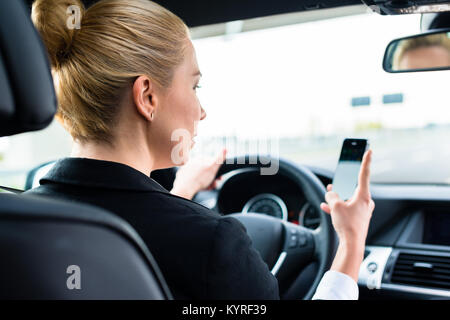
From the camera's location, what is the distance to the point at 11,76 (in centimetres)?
77

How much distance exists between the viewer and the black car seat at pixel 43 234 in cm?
73

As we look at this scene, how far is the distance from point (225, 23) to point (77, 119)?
4.17 ft

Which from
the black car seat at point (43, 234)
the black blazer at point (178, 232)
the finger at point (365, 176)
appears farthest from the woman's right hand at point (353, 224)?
the black car seat at point (43, 234)

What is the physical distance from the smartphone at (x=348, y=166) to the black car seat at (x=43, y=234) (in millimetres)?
1213

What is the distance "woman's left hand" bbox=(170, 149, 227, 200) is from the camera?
6.25 ft

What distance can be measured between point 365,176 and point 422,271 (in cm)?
113

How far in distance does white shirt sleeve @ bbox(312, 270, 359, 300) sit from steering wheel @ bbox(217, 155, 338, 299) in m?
0.73

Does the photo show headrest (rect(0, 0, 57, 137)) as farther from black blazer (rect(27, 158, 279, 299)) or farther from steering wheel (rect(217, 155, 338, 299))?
steering wheel (rect(217, 155, 338, 299))

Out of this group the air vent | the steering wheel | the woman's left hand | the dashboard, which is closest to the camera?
the woman's left hand

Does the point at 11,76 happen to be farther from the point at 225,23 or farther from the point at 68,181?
the point at 225,23

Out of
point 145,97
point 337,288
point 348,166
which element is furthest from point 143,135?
point 348,166

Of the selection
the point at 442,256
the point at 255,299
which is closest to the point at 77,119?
the point at 255,299

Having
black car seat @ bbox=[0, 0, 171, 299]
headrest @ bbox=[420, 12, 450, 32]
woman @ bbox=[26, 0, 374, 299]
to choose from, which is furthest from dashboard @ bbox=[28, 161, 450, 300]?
black car seat @ bbox=[0, 0, 171, 299]

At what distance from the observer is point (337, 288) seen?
1.33 meters
